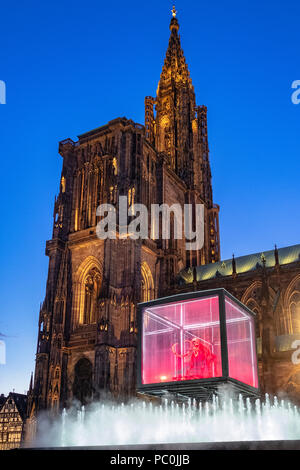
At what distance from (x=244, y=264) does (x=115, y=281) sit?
1435cm

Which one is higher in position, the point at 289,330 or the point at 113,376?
the point at 289,330

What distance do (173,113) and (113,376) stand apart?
37.3 m

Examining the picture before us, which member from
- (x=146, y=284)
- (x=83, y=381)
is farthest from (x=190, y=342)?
(x=146, y=284)

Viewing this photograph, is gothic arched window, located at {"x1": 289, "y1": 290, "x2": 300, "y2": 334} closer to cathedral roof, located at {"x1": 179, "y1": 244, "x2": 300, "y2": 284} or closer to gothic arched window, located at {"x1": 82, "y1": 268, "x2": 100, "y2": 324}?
cathedral roof, located at {"x1": 179, "y1": 244, "x2": 300, "y2": 284}

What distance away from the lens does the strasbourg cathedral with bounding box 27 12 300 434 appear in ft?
111

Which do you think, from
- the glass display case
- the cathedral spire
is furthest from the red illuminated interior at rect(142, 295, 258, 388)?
the cathedral spire

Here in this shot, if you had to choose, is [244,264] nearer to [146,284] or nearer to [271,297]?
[271,297]

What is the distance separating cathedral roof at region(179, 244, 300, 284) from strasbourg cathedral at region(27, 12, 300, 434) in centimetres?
12

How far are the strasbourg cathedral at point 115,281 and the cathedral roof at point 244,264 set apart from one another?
12 cm

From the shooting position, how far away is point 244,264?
45.0 metres

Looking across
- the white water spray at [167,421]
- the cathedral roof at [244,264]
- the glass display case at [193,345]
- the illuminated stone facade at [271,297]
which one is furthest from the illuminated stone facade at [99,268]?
the glass display case at [193,345]
